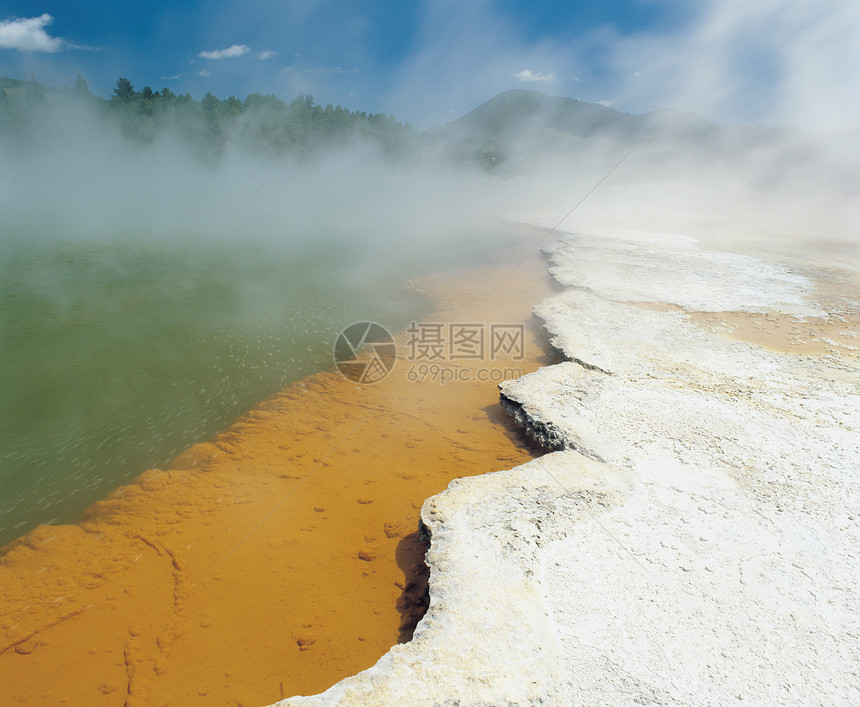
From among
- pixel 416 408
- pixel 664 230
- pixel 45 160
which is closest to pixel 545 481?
pixel 416 408

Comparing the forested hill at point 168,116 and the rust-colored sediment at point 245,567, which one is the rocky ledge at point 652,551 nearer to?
the rust-colored sediment at point 245,567

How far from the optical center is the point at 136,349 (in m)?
5.79

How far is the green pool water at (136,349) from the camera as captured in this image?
372 centimetres

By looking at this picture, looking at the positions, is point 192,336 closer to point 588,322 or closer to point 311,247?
point 588,322
